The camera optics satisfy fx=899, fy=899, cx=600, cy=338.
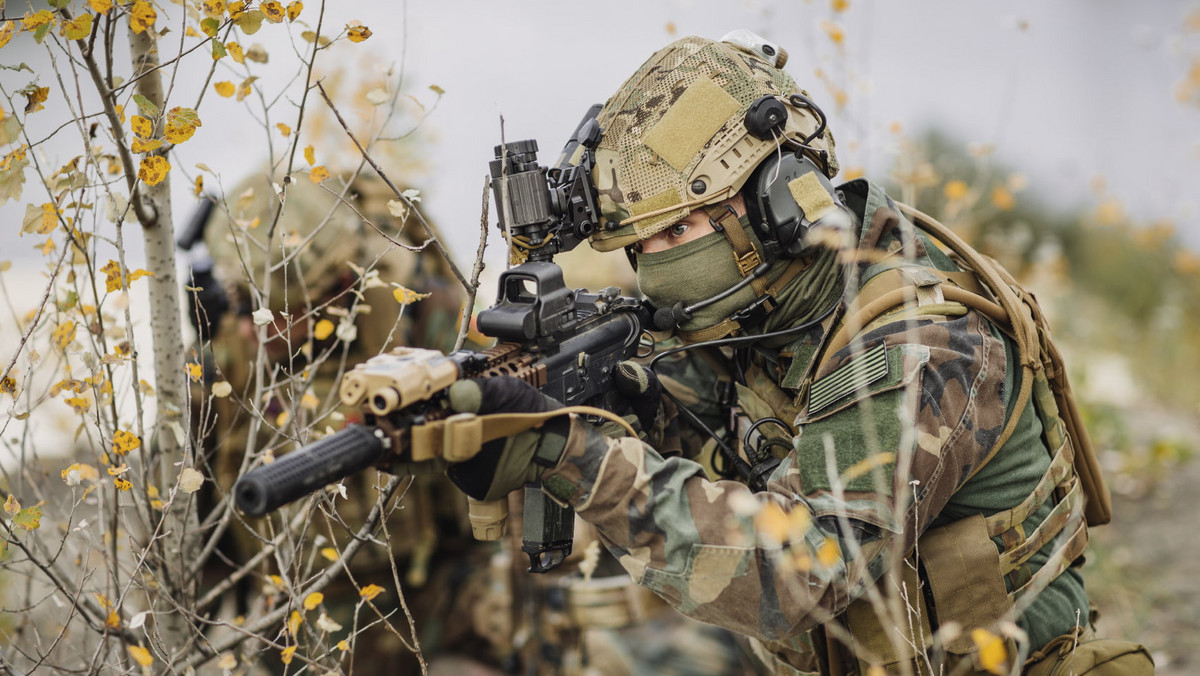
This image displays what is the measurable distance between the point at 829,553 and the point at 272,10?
198 cm

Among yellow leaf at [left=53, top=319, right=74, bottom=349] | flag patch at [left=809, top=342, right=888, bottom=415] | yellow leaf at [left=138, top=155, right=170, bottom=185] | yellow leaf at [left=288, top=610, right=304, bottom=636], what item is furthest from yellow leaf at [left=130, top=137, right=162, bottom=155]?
flag patch at [left=809, top=342, right=888, bottom=415]

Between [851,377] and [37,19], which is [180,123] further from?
[851,377]

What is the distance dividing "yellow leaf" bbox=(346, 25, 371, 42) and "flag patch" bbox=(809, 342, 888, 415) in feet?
5.20

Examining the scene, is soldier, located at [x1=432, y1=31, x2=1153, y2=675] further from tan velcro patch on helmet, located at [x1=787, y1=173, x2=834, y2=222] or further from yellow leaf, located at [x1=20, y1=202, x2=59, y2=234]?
yellow leaf, located at [x1=20, y1=202, x2=59, y2=234]

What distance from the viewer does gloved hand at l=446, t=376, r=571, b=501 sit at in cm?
193

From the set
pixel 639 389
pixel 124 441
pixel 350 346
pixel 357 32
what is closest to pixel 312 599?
pixel 124 441

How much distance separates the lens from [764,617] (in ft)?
7.03

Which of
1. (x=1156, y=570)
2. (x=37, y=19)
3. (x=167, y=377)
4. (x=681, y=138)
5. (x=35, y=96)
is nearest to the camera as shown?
(x=37, y=19)

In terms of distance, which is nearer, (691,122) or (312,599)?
(312,599)

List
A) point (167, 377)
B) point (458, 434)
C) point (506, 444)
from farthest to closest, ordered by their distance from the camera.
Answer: point (167, 377), point (506, 444), point (458, 434)

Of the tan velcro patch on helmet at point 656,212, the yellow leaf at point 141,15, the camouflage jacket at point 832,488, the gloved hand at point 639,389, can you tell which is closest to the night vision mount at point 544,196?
the tan velcro patch on helmet at point 656,212

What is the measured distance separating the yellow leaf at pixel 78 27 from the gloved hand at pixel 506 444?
1.24 meters

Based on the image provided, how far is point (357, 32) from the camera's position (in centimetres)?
251

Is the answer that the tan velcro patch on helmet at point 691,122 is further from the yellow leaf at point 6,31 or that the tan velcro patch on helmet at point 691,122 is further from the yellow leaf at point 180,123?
the yellow leaf at point 6,31
